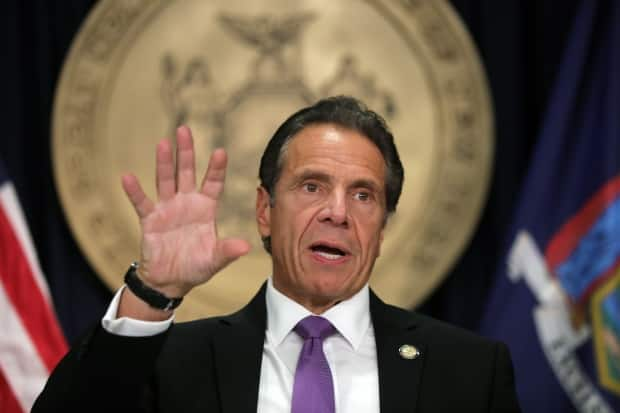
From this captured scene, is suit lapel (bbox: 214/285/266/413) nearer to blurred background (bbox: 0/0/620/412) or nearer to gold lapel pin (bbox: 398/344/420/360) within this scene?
gold lapel pin (bbox: 398/344/420/360)

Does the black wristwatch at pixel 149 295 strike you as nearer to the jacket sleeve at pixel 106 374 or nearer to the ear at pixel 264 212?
the jacket sleeve at pixel 106 374

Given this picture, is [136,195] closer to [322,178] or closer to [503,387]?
[322,178]

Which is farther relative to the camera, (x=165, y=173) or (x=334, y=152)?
(x=334, y=152)

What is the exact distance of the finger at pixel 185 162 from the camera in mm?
1553

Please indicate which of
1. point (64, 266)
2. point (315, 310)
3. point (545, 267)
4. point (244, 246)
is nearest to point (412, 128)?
point (545, 267)

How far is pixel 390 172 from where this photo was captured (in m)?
1.91

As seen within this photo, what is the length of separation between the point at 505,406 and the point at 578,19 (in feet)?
5.38

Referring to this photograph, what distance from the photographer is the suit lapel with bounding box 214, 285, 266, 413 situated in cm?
168

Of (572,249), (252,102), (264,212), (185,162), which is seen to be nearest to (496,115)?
(572,249)

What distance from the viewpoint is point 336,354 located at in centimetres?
178

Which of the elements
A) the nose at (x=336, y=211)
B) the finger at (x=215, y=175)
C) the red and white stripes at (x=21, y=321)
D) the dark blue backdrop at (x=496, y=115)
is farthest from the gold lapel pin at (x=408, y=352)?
the dark blue backdrop at (x=496, y=115)

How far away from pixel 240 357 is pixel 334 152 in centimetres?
42

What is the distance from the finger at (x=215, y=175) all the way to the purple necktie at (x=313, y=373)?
0.33 meters

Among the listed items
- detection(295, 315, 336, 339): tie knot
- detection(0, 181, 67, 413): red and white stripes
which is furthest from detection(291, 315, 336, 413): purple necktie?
detection(0, 181, 67, 413): red and white stripes
